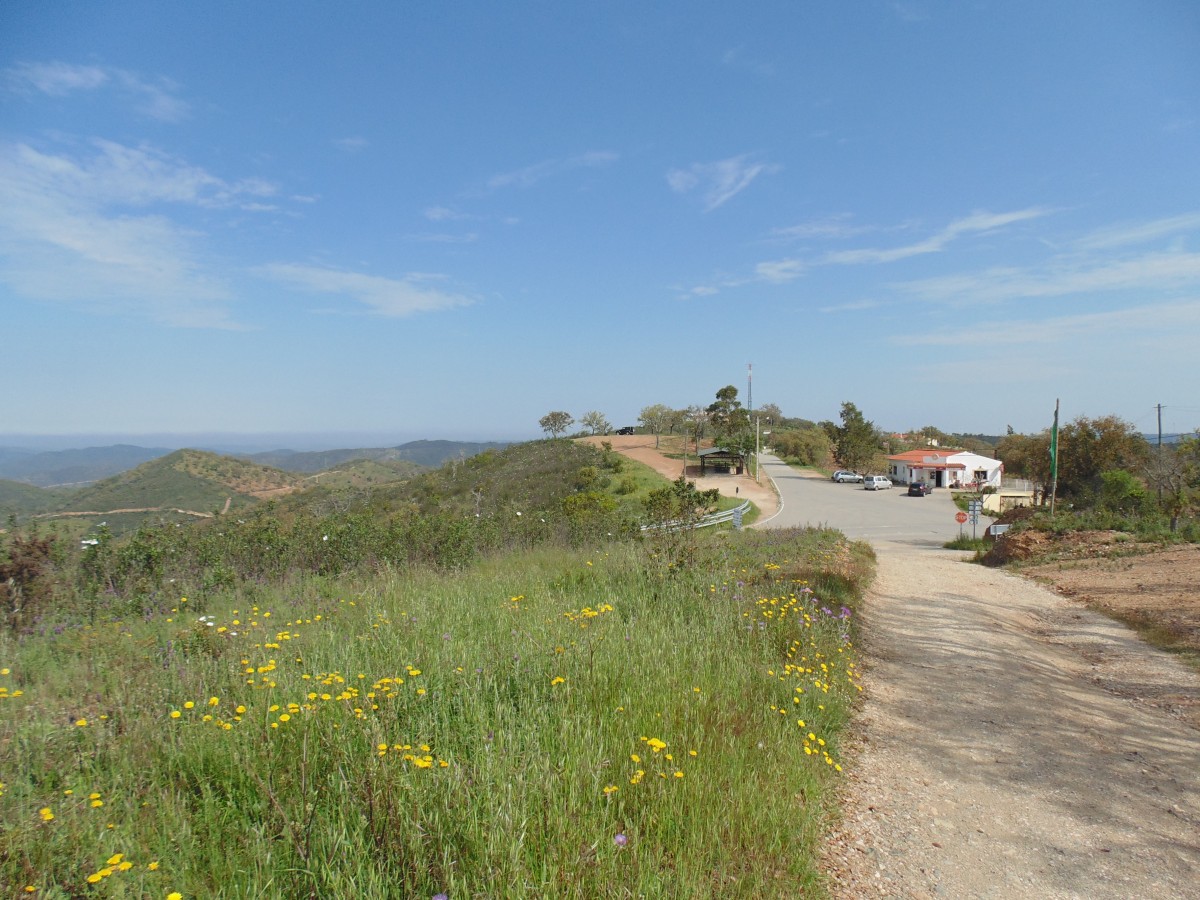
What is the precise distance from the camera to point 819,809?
11.2ft

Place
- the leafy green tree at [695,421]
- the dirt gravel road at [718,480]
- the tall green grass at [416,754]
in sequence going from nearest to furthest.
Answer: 1. the tall green grass at [416,754]
2. the dirt gravel road at [718,480]
3. the leafy green tree at [695,421]

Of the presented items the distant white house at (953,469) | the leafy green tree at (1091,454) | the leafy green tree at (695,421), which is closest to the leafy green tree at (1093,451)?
the leafy green tree at (1091,454)

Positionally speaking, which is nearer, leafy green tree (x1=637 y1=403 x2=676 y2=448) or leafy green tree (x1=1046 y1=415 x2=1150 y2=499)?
leafy green tree (x1=1046 y1=415 x2=1150 y2=499)

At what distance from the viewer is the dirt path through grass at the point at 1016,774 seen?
3.22m

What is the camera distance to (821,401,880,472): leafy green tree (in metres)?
66.9

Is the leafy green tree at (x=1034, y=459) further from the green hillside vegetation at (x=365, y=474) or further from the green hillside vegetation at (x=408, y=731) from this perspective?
the green hillside vegetation at (x=365, y=474)

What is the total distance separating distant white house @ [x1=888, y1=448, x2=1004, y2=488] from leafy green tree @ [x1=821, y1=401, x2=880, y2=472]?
4324mm

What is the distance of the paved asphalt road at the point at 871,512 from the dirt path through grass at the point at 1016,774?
1612 centimetres

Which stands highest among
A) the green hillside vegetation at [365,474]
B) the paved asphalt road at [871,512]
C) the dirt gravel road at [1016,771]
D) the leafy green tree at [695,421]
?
the leafy green tree at [695,421]

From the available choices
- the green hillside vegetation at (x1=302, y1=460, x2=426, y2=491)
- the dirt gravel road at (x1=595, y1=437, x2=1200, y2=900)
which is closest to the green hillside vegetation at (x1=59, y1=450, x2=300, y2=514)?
the green hillside vegetation at (x1=302, y1=460, x2=426, y2=491)

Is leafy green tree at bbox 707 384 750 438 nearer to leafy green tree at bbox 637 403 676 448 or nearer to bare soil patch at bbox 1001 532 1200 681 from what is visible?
leafy green tree at bbox 637 403 676 448

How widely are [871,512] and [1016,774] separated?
39.4m

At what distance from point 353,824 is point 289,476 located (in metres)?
71.7

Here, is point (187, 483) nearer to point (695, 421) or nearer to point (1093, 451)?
point (695, 421)
